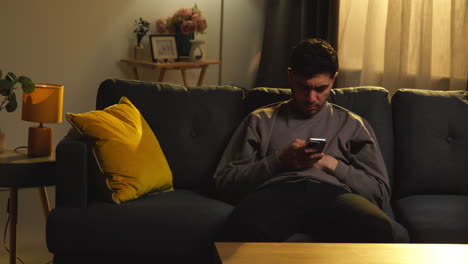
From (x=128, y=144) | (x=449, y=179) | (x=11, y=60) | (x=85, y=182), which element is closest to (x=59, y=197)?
(x=85, y=182)

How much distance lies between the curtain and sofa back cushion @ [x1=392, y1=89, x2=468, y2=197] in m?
1.66

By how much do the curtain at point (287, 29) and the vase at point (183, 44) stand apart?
24.2 inches

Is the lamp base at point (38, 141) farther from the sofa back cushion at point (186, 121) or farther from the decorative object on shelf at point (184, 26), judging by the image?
the decorative object on shelf at point (184, 26)

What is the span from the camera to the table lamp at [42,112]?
9.38 ft

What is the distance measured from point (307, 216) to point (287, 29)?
311 centimetres

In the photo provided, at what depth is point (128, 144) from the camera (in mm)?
2521

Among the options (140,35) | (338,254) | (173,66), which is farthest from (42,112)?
(140,35)

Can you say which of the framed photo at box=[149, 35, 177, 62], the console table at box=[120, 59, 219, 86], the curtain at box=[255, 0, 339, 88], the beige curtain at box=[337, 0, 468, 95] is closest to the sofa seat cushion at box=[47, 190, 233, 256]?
the beige curtain at box=[337, 0, 468, 95]

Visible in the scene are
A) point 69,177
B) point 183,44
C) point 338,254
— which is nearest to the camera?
point 338,254

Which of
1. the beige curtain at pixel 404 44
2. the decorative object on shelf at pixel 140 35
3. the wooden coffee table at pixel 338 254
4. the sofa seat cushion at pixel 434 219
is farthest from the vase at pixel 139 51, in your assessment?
the wooden coffee table at pixel 338 254

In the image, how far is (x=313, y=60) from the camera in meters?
2.47

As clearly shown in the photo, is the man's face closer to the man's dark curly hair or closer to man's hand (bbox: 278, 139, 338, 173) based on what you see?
the man's dark curly hair

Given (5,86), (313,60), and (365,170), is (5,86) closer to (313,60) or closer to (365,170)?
(313,60)

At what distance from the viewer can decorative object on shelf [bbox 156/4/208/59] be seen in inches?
205
